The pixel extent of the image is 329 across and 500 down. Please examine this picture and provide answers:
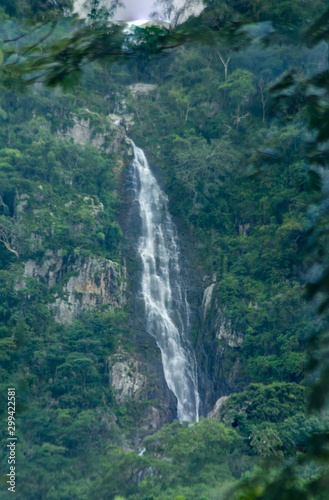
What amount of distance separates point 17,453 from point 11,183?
9.16 metres

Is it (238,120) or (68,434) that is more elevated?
(238,120)

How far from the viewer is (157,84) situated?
2347 centimetres

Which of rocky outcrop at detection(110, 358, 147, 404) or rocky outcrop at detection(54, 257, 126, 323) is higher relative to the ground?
rocky outcrop at detection(54, 257, 126, 323)

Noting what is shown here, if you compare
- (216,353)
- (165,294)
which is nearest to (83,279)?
(165,294)

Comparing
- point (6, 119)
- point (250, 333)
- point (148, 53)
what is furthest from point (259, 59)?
point (148, 53)

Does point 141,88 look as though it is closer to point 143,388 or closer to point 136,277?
point 136,277

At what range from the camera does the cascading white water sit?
15922 mm

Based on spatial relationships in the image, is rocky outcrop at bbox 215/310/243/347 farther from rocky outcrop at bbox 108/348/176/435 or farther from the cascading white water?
rocky outcrop at bbox 108/348/176/435

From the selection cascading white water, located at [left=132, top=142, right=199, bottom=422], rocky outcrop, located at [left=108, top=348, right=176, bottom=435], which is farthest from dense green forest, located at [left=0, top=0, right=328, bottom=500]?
cascading white water, located at [left=132, top=142, right=199, bottom=422]

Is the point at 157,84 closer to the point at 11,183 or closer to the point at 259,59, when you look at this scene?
the point at 259,59

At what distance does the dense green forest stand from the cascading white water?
1.16 ft

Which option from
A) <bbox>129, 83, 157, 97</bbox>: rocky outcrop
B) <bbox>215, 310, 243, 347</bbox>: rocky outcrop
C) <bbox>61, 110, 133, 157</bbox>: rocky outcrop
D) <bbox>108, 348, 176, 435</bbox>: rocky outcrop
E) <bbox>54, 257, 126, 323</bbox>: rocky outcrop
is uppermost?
<bbox>129, 83, 157, 97</bbox>: rocky outcrop

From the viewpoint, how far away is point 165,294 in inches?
694

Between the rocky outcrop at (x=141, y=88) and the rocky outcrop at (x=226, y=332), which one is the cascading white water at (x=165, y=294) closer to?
the rocky outcrop at (x=226, y=332)
